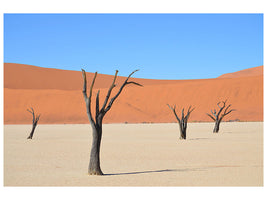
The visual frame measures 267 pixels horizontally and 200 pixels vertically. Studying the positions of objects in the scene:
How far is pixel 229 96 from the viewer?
82125 millimetres

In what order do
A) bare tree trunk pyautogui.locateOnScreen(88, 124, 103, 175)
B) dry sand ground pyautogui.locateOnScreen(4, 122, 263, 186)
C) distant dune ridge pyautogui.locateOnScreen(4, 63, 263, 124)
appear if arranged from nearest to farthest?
1. dry sand ground pyautogui.locateOnScreen(4, 122, 263, 186)
2. bare tree trunk pyautogui.locateOnScreen(88, 124, 103, 175)
3. distant dune ridge pyautogui.locateOnScreen(4, 63, 263, 124)

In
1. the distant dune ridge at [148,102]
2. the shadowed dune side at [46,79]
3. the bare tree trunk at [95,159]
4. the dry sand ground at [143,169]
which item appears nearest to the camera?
the dry sand ground at [143,169]

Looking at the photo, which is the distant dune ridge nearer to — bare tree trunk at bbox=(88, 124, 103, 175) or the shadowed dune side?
the shadowed dune side

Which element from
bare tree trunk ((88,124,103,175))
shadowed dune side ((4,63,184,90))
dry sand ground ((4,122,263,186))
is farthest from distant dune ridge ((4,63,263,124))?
bare tree trunk ((88,124,103,175))

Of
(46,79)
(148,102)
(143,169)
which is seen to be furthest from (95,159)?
(46,79)

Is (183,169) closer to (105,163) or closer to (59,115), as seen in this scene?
(105,163)

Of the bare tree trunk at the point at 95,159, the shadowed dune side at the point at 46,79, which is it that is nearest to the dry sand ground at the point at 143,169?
the bare tree trunk at the point at 95,159

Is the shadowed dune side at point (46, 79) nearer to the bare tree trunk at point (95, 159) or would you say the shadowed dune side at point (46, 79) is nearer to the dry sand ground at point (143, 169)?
the dry sand ground at point (143, 169)

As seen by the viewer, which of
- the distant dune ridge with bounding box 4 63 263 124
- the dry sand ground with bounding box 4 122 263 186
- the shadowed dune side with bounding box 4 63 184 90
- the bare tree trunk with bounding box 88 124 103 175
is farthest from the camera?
the shadowed dune side with bounding box 4 63 184 90

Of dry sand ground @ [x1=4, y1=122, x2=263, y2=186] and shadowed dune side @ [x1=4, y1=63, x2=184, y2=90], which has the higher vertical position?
shadowed dune side @ [x1=4, y1=63, x2=184, y2=90]

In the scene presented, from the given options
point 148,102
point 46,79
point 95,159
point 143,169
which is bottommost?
point 143,169

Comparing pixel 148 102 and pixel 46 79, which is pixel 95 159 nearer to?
pixel 148 102

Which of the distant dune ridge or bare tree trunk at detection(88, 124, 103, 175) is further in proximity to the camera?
the distant dune ridge

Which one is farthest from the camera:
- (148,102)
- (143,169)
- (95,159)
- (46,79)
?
(46,79)
